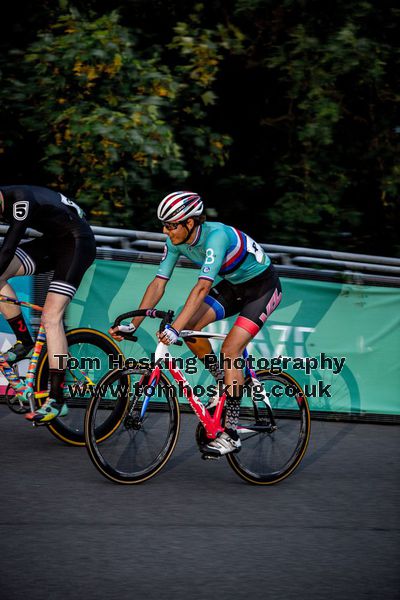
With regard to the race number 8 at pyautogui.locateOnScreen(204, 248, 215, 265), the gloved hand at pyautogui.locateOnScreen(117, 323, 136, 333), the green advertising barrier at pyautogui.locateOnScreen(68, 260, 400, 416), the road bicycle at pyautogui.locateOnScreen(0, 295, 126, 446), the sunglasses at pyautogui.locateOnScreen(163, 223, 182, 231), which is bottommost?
the green advertising barrier at pyautogui.locateOnScreen(68, 260, 400, 416)

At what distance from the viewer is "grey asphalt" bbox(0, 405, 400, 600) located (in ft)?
16.7

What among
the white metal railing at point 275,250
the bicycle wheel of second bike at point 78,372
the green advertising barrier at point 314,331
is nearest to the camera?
the bicycle wheel of second bike at point 78,372

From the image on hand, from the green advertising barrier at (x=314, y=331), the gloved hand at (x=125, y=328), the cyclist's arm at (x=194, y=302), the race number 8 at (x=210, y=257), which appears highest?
the race number 8 at (x=210, y=257)

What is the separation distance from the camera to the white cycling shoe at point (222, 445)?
22.5 feet

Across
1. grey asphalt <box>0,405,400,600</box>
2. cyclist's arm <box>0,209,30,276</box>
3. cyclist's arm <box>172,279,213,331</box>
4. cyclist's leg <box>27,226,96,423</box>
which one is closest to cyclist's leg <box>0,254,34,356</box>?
cyclist's leg <box>27,226,96,423</box>

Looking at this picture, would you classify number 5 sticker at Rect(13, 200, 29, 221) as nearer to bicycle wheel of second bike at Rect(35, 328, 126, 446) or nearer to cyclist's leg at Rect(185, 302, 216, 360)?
bicycle wheel of second bike at Rect(35, 328, 126, 446)

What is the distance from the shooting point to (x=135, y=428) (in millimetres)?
6844

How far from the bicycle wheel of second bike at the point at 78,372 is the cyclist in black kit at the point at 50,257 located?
0.15 meters

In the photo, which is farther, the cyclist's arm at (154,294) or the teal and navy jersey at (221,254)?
the cyclist's arm at (154,294)

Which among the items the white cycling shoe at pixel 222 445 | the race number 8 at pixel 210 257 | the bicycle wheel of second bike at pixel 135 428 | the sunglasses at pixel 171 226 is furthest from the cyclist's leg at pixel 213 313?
the sunglasses at pixel 171 226

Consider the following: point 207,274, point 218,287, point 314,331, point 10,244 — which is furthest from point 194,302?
point 314,331

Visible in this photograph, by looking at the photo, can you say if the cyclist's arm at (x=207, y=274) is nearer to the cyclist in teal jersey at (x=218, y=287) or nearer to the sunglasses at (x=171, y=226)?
the cyclist in teal jersey at (x=218, y=287)

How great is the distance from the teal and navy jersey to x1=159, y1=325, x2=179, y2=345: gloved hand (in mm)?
398

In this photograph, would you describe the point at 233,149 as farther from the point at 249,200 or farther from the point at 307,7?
the point at 307,7
